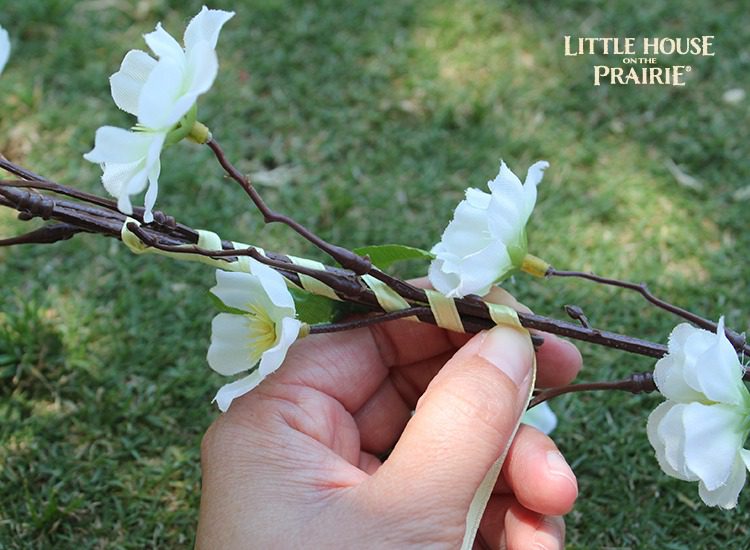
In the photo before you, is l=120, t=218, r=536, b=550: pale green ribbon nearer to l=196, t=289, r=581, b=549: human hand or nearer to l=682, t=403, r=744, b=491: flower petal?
l=196, t=289, r=581, b=549: human hand

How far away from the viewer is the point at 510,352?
1072 mm

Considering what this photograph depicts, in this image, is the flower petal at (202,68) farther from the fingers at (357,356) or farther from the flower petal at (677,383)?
the flower petal at (677,383)

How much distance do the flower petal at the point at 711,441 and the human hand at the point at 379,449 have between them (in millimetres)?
202

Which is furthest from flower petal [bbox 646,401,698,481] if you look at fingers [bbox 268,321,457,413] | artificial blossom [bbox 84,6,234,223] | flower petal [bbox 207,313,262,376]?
artificial blossom [bbox 84,6,234,223]

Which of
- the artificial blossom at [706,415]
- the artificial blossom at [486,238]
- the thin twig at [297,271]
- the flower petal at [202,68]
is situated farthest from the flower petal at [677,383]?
the flower petal at [202,68]

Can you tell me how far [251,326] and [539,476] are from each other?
42 centimetres

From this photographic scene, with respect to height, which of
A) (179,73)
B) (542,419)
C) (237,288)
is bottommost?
(542,419)

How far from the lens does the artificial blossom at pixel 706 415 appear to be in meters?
0.92

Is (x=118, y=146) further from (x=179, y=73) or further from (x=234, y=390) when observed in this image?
(x=234, y=390)

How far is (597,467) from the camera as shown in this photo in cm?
148

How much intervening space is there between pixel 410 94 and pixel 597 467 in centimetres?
104

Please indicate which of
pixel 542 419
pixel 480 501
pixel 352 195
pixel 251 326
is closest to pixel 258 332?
pixel 251 326

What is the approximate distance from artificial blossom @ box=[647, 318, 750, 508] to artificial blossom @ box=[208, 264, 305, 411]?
0.45 metres

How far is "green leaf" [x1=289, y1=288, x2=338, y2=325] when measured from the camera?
1112 millimetres
